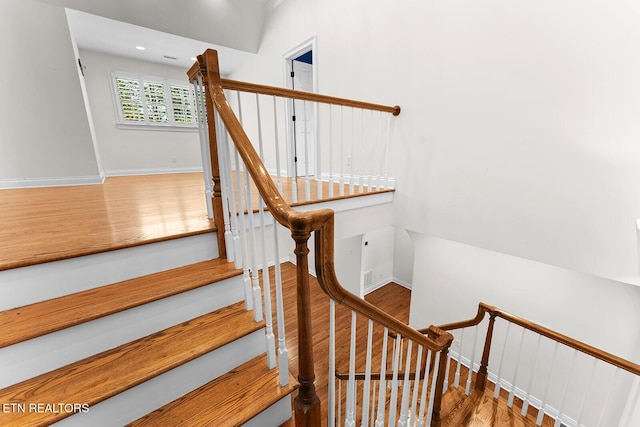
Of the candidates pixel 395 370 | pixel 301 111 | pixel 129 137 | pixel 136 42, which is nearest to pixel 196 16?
pixel 136 42

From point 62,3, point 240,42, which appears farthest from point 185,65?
point 62,3

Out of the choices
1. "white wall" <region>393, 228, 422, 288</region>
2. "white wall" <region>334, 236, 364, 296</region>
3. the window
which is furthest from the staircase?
"white wall" <region>393, 228, 422, 288</region>

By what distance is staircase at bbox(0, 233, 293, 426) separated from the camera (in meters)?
0.96

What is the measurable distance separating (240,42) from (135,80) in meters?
2.24

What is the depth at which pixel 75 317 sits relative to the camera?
1062 millimetres

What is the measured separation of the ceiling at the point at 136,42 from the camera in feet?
11.3

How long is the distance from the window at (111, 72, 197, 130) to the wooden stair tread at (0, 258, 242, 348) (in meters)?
4.89

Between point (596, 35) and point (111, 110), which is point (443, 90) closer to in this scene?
point (596, 35)

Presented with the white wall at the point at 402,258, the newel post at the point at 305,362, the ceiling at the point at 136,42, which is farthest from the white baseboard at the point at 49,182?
the white wall at the point at 402,258

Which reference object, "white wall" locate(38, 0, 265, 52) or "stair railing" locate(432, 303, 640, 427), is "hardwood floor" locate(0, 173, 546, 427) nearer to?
"stair railing" locate(432, 303, 640, 427)

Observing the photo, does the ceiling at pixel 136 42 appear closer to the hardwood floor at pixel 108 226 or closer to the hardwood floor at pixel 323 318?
the hardwood floor at pixel 108 226

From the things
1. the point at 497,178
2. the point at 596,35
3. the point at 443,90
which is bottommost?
the point at 497,178

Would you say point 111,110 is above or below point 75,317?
above

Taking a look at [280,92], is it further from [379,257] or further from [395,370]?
[379,257]
